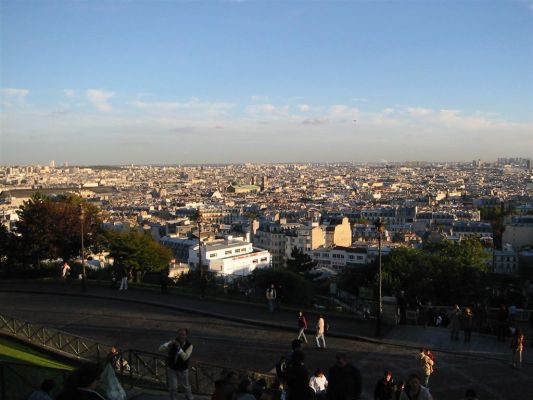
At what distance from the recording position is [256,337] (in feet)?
49.4

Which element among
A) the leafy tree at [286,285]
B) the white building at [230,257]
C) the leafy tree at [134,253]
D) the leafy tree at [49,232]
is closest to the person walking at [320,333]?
the leafy tree at [286,285]

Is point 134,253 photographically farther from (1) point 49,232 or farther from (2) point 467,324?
(2) point 467,324

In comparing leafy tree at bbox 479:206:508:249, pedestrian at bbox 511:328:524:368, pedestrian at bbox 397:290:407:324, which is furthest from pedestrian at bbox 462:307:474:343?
leafy tree at bbox 479:206:508:249

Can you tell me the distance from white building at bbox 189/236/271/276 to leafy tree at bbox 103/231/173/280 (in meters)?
23.4

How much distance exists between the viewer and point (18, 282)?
23.5m

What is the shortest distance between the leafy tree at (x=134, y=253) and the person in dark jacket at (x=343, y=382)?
1706 centimetres

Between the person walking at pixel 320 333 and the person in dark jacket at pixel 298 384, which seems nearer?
the person in dark jacket at pixel 298 384

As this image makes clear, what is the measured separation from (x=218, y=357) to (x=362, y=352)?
10.7 ft

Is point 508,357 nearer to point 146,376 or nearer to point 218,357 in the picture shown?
point 218,357

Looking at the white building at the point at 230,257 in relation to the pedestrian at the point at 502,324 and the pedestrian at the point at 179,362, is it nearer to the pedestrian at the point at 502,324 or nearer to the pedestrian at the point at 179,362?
the pedestrian at the point at 502,324

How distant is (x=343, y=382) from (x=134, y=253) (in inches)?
721

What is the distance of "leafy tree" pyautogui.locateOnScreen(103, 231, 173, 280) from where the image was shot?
83.1 feet

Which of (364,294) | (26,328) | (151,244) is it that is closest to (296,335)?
(364,294)

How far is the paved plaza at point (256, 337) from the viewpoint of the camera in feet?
39.9
